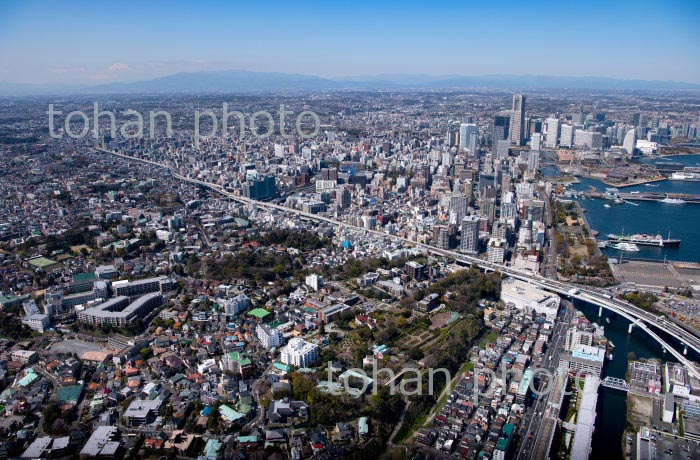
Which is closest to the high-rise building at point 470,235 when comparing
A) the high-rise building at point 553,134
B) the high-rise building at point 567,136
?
the high-rise building at point 567,136

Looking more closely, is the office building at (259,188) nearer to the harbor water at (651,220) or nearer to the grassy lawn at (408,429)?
the harbor water at (651,220)

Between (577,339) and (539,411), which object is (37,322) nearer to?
(539,411)

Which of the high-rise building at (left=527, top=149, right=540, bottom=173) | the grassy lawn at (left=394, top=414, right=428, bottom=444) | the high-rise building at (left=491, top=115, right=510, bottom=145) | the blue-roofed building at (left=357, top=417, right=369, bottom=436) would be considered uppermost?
the high-rise building at (left=491, top=115, right=510, bottom=145)

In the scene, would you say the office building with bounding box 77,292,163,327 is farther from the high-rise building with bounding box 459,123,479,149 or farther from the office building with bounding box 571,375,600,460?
the high-rise building with bounding box 459,123,479,149

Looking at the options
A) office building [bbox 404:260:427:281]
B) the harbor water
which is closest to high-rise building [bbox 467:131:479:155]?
the harbor water

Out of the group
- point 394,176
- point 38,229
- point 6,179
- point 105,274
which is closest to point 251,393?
point 105,274
